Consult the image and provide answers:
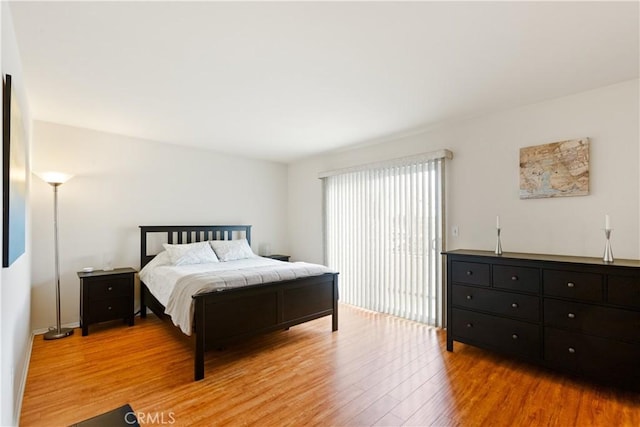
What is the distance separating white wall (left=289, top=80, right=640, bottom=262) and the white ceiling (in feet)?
0.76

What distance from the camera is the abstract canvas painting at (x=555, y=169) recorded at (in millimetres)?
2729

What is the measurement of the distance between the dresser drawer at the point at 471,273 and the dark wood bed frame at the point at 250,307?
1367 mm

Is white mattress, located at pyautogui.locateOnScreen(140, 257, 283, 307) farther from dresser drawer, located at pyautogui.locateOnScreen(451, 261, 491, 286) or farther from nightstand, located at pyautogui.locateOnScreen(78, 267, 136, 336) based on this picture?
dresser drawer, located at pyautogui.locateOnScreen(451, 261, 491, 286)

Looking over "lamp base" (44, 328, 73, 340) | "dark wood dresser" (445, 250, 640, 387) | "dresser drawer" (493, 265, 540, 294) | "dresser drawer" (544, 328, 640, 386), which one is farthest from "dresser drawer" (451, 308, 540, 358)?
"lamp base" (44, 328, 73, 340)

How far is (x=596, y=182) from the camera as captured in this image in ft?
8.78

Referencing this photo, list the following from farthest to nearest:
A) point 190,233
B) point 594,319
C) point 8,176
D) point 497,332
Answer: point 190,233, point 497,332, point 594,319, point 8,176

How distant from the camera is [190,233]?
4.60 m

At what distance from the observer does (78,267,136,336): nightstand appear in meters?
3.44

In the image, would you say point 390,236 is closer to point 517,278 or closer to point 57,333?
point 517,278

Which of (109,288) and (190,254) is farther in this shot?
(190,254)

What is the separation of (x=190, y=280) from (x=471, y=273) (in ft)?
8.88

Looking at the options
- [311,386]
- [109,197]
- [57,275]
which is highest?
[109,197]

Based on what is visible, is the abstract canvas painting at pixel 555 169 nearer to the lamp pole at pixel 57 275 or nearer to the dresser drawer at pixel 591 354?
the dresser drawer at pixel 591 354

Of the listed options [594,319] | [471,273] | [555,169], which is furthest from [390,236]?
[594,319]
